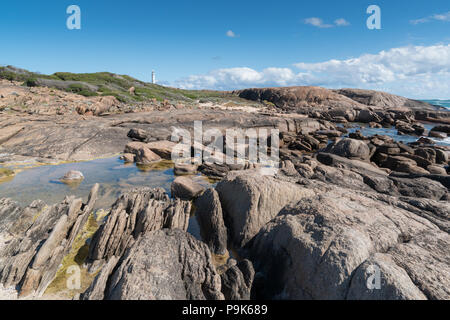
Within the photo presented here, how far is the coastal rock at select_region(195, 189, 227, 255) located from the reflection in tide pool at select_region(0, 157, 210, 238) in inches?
15.4

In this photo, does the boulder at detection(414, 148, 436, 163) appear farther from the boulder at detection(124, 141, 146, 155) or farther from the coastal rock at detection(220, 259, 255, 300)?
the boulder at detection(124, 141, 146, 155)

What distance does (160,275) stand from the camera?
4055mm

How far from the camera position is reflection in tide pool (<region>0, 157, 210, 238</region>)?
28.8 ft

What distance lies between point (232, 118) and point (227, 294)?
Result: 837 inches

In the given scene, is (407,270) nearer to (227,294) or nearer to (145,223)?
(227,294)

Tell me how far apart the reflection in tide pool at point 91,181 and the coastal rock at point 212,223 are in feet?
1.28

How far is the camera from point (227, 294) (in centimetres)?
426

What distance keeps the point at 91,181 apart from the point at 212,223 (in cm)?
696

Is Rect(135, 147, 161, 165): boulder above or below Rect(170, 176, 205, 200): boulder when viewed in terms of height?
above

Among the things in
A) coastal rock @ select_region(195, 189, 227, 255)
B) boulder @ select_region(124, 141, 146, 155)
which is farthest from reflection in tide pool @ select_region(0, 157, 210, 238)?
boulder @ select_region(124, 141, 146, 155)

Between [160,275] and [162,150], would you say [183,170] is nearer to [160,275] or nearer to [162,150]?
[162,150]

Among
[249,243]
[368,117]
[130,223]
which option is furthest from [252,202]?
[368,117]

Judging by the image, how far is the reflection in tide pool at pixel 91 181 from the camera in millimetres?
8773
